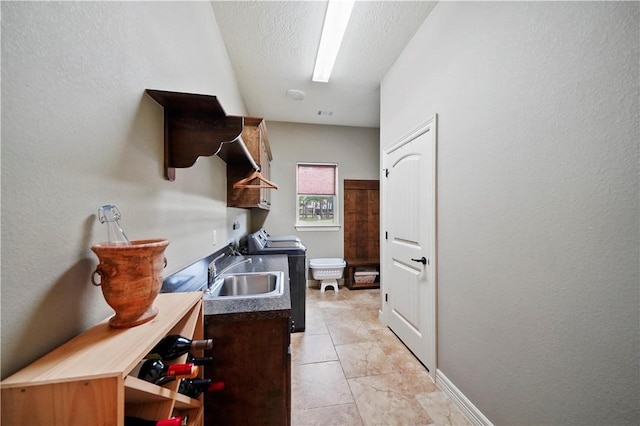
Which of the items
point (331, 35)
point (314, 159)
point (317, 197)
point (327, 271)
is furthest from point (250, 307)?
point (314, 159)

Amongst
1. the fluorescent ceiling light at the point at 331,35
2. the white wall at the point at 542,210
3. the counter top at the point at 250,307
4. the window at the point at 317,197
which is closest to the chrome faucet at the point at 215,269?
the counter top at the point at 250,307

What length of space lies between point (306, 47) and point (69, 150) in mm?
2300

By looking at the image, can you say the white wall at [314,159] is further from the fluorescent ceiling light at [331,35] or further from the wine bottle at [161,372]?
the wine bottle at [161,372]

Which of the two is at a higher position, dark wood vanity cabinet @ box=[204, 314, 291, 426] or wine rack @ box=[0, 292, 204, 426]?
wine rack @ box=[0, 292, 204, 426]

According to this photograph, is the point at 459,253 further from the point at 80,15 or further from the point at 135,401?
the point at 80,15

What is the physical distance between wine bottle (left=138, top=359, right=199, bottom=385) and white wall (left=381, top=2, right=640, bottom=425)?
58.3 inches

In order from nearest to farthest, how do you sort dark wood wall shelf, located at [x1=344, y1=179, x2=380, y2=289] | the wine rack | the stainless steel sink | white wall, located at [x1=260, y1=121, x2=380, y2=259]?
the wine rack → the stainless steel sink → white wall, located at [x1=260, y1=121, x2=380, y2=259] → dark wood wall shelf, located at [x1=344, y1=179, x2=380, y2=289]

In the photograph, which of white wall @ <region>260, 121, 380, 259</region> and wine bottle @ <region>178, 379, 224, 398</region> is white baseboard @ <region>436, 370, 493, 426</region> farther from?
white wall @ <region>260, 121, 380, 259</region>

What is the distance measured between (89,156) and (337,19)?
6.81 feet

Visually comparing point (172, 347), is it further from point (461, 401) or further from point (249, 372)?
point (461, 401)

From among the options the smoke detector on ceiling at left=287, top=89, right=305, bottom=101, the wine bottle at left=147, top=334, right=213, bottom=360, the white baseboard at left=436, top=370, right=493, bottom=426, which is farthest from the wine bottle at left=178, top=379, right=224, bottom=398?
the smoke detector on ceiling at left=287, top=89, right=305, bottom=101

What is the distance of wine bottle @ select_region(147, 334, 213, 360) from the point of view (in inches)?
27.2

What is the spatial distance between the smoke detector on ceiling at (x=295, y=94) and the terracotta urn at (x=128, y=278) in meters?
2.96

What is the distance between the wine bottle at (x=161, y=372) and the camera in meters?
0.61
